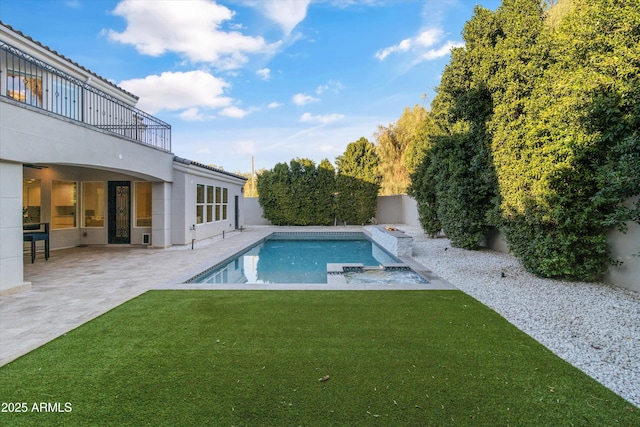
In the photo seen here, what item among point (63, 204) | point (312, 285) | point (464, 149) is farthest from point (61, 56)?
point (464, 149)

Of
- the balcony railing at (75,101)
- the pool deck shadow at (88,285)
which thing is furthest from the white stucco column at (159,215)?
the balcony railing at (75,101)

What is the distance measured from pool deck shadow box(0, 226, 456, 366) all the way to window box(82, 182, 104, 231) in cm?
138

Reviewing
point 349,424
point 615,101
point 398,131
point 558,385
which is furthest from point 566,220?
point 398,131

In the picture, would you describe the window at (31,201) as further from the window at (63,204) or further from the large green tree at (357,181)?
the large green tree at (357,181)

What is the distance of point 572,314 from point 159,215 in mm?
12829

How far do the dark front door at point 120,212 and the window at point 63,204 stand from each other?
49.6 inches

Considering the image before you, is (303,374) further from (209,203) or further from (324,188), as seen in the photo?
(324,188)

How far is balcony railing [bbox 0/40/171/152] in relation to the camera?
25.9 ft

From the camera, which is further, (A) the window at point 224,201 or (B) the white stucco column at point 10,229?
(A) the window at point 224,201

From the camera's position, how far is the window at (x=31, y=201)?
11227 mm

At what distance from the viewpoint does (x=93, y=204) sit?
43.4 ft

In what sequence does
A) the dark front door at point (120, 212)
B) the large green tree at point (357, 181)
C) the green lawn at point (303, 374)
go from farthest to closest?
the large green tree at point (357, 181), the dark front door at point (120, 212), the green lawn at point (303, 374)

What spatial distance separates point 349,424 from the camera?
2633 mm

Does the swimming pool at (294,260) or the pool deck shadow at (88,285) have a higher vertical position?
the pool deck shadow at (88,285)
